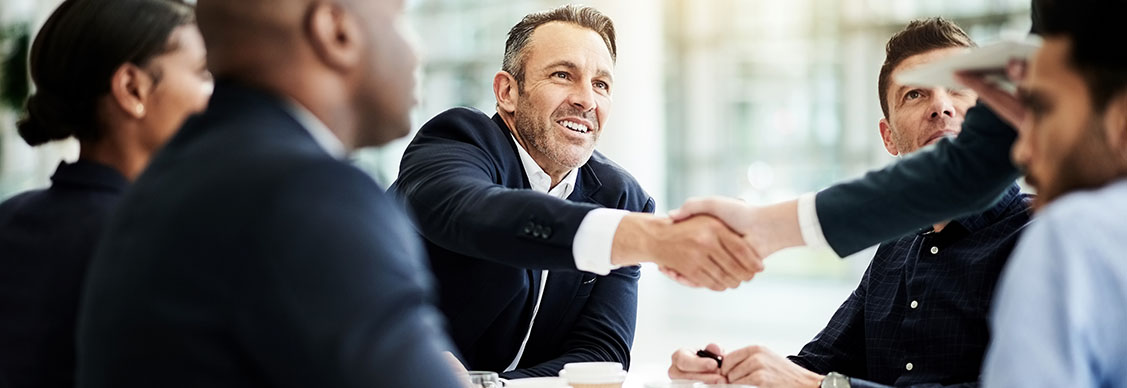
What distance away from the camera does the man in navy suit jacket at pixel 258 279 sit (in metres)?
1.01

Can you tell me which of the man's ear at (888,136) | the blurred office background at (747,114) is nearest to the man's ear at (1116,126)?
the man's ear at (888,136)

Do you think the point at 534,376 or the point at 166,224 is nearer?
the point at 166,224

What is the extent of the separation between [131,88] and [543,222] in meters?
0.78

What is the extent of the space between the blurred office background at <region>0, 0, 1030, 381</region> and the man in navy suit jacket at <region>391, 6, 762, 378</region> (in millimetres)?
4241

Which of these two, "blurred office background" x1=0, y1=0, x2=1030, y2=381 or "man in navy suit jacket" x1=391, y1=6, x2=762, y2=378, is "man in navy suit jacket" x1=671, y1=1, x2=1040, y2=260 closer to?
"man in navy suit jacket" x1=391, y1=6, x2=762, y2=378

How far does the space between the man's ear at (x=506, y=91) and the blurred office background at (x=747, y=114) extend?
13.7 ft

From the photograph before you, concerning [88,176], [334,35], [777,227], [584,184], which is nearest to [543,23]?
[584,184]

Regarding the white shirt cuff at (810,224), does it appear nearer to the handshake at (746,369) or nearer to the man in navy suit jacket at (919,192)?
the man in navy suit jacket at (919,192)

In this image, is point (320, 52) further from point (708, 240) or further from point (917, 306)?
point (917, 306)

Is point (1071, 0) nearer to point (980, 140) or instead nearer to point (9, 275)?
point (980, 140)

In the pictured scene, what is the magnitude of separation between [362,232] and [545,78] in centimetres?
214

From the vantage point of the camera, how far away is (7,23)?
908cm

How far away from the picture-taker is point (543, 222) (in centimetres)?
214

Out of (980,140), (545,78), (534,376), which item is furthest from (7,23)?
(980,140)
